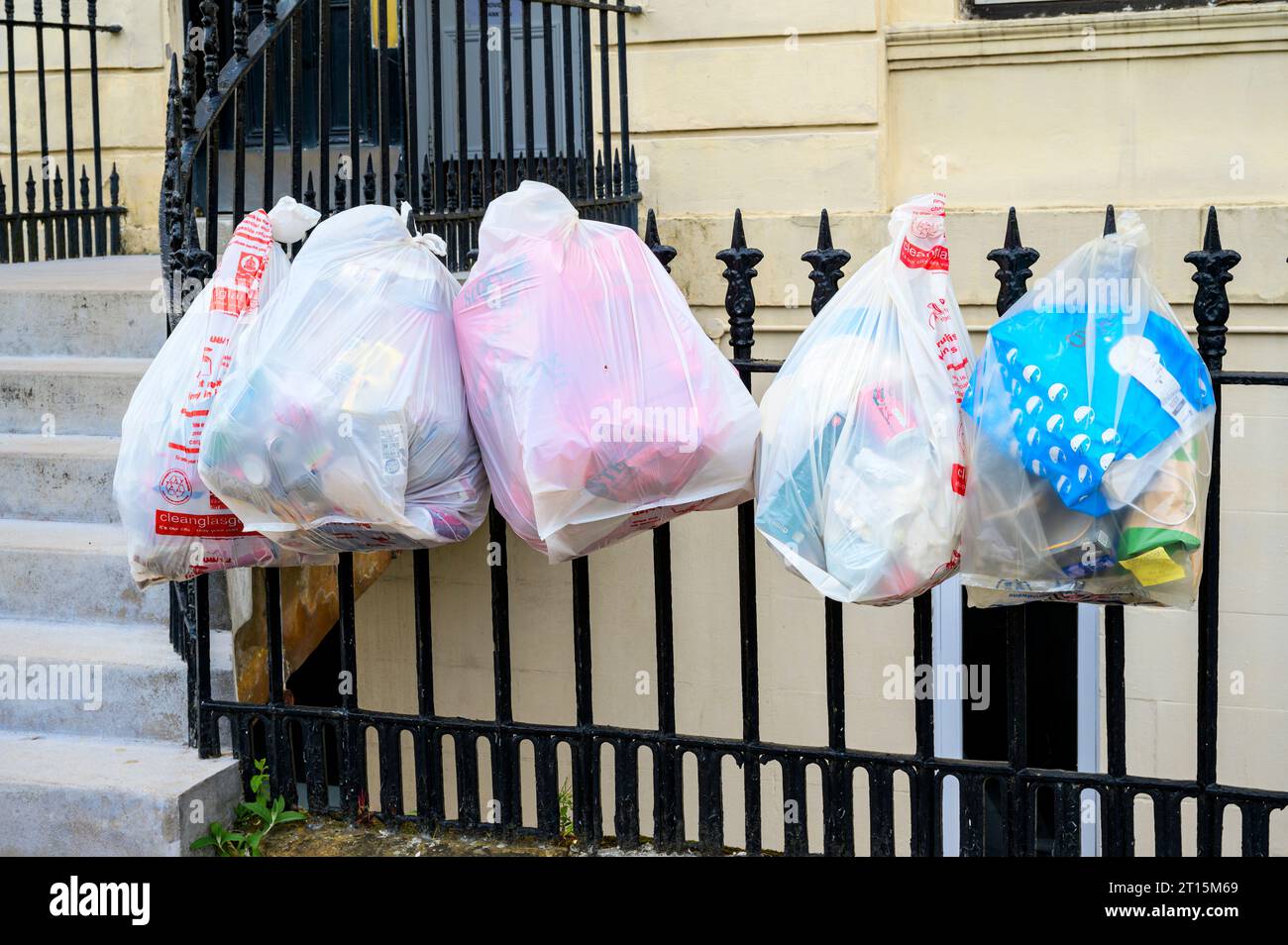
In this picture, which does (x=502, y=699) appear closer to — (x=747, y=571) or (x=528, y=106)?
(x=747, y=571)

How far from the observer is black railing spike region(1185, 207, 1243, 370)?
284cm

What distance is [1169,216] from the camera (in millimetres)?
5082

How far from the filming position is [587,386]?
105 inches

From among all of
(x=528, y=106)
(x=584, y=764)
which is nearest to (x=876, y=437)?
(x=584, y=764)

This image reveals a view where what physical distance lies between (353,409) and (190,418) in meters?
0.43

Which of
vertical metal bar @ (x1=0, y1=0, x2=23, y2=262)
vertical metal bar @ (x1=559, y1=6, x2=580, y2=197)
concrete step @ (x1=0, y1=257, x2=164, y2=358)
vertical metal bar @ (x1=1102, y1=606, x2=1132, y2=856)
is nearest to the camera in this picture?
vertical metal bar @ (x1=1102, y1=606, x2=1132, y2=856)

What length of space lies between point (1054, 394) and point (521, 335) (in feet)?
3.26

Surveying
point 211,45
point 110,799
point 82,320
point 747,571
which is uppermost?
point 211,45

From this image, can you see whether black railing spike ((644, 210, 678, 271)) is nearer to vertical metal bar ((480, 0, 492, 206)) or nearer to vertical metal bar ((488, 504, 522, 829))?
vertical metal bar ((488, 504, 522, 829))

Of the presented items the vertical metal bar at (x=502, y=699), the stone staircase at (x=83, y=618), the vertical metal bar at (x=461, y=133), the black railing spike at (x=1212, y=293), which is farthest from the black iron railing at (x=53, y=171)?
the black railing spike at (x=1212, y=293)

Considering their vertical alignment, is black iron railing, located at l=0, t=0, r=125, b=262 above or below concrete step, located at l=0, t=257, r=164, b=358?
above

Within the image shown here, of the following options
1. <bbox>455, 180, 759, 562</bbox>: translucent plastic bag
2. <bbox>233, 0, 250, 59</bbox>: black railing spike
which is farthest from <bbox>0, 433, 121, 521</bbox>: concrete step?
<bbox>455, 180, 759, 562</bbox>: translucent plastic bag

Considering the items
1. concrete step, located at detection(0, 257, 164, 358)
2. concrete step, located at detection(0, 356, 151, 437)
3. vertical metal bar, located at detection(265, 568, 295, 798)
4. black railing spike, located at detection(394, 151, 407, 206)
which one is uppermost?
black railing spike, located at detection(394, 151, 407, 206)
